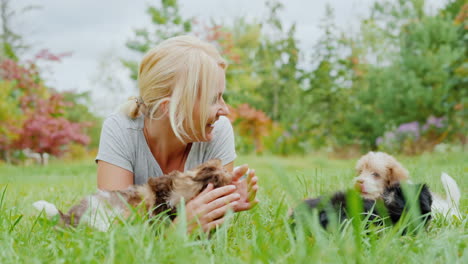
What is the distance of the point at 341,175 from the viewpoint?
3.95 metres

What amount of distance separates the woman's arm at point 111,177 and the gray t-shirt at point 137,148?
0.03 m

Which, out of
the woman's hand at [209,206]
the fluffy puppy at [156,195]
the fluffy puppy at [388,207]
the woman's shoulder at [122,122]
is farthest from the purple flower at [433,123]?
the woman's hand at [209,206]

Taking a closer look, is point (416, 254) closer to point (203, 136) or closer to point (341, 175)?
point (203, 136)

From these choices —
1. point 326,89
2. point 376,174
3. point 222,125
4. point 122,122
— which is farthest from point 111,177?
point 326,89

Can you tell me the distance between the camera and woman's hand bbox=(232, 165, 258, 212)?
6.74 ft

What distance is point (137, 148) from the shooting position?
2.74 metres

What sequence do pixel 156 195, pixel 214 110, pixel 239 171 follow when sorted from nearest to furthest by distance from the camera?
pixel 156 195 < pixel 239 171 < pixel 214 110

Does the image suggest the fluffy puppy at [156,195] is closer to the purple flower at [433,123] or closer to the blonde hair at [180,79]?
the blonde hair at [180,79]

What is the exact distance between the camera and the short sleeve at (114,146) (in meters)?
2.61

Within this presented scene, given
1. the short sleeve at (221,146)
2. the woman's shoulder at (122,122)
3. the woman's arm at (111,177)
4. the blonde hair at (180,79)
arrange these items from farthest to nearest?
the short sleeve at (221,146), the woman's shoulder at (122,122), the woman's arm at (111,177), the blonde hair at (180,79)

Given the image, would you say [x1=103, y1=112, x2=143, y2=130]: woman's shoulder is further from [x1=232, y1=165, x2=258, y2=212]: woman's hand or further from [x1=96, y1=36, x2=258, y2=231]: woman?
[x1=232, y1=165, x2=258, y2=212]: woman's hand

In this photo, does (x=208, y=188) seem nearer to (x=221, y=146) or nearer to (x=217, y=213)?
(x=217, y=213)

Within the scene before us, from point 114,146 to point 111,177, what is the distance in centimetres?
20

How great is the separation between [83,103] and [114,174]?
19264 millimetres
